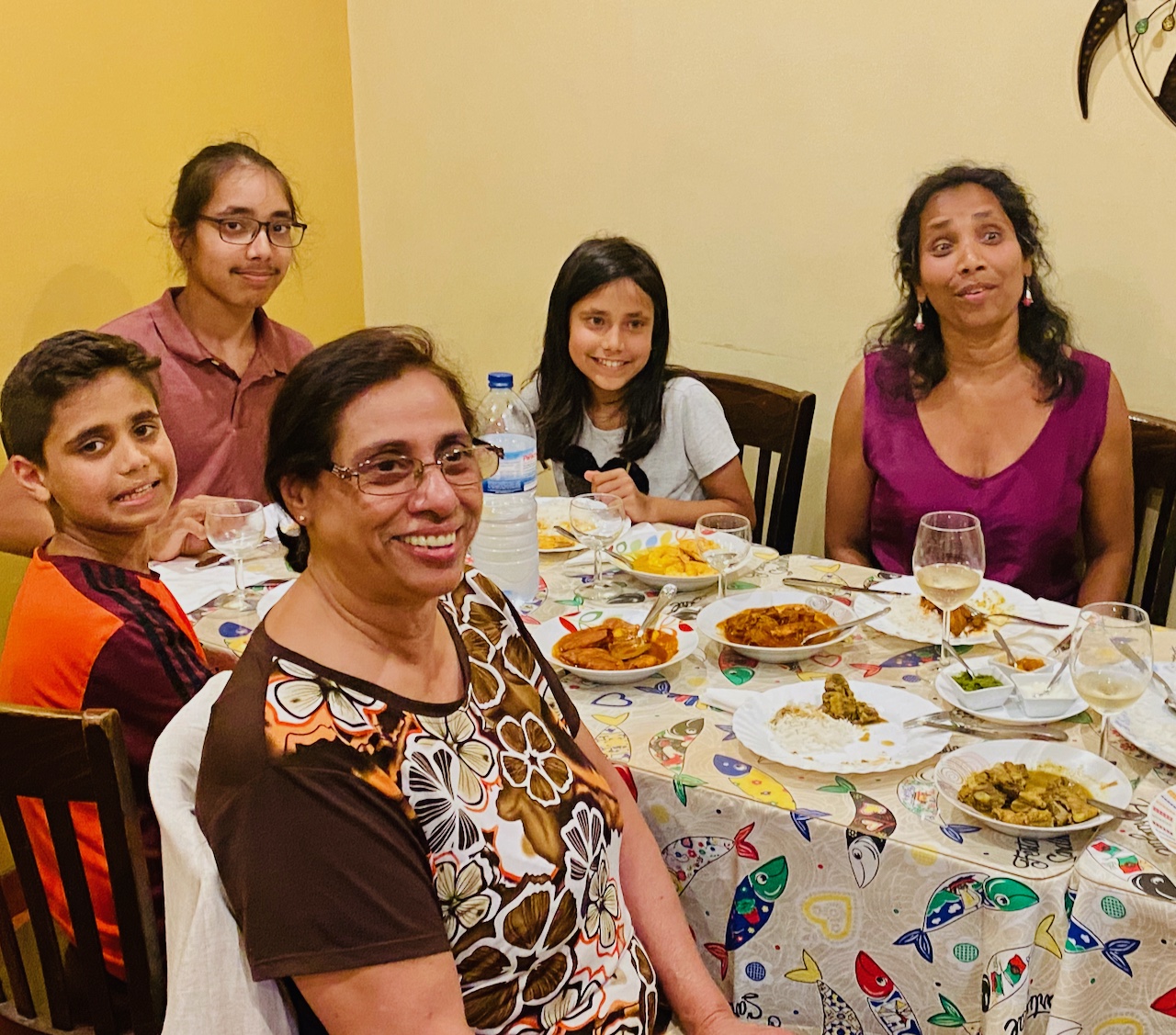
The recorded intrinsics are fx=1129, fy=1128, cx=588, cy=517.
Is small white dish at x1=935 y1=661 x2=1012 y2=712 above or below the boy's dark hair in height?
below

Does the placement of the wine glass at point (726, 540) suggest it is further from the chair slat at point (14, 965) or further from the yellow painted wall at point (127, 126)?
the yellow painted wall at point (127, 126)

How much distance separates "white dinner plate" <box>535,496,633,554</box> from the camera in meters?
2.07

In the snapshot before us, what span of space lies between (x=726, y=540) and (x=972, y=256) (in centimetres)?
89

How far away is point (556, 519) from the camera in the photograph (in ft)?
7.29

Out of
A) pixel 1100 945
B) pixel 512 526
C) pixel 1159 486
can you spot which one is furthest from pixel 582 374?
pixel 1100 945

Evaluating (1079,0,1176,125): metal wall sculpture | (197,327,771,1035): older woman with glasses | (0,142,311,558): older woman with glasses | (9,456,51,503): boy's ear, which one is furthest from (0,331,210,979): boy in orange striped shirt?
(1079,0,1176,125): metal wall sculpture

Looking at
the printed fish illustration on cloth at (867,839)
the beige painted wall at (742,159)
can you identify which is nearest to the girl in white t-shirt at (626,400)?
the beige painted wall at (742,159)

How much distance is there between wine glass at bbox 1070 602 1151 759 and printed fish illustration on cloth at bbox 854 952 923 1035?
15.0 inches

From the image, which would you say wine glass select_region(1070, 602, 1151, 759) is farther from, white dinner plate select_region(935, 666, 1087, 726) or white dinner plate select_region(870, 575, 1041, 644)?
white dinner plate select_region(870, 575, 1041, 644)

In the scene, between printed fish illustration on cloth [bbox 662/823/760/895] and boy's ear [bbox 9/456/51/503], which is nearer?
printed fish illustration on cloth [bbox 662/823/760/895]

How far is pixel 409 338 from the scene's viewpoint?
1.14 m

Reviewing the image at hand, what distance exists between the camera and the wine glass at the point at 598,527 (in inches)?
74.2

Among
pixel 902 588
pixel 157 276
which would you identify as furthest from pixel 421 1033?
pixel 157 276

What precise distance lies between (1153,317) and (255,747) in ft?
7.32
